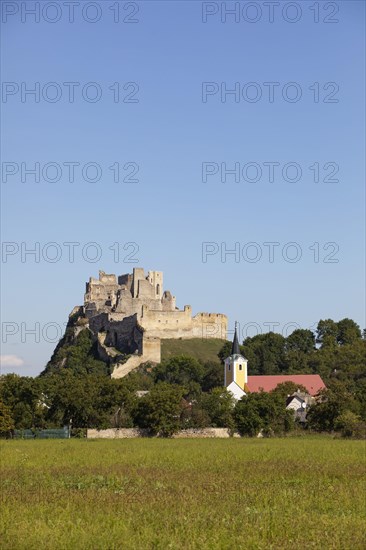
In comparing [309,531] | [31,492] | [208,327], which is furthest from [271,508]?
[208,327]

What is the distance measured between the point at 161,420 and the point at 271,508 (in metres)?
46.9

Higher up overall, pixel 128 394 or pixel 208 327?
pixel 208 327

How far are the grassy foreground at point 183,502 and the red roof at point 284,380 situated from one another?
188ft

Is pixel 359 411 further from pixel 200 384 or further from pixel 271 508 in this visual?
pixel 271 508

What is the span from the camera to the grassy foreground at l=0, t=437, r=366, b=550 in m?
17.4

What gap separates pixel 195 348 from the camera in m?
124

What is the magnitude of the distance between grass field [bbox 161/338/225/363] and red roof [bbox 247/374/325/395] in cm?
1766

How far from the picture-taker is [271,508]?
2173 centimetres

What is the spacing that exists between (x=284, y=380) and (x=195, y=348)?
2607cm

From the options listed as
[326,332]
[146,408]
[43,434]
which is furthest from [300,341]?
[43,434]

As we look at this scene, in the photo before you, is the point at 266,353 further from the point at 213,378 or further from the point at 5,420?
the point at 5,420

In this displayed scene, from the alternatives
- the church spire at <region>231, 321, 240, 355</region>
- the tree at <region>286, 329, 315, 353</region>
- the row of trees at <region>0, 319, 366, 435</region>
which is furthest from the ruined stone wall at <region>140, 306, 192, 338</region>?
the row of trees at <region>0, 319, 366, 435</region>

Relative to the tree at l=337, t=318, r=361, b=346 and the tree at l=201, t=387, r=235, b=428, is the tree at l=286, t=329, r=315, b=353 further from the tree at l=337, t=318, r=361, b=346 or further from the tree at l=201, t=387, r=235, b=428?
the tree at l=201, t=387, r=235, b=428

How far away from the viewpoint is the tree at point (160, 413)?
2697 inches
